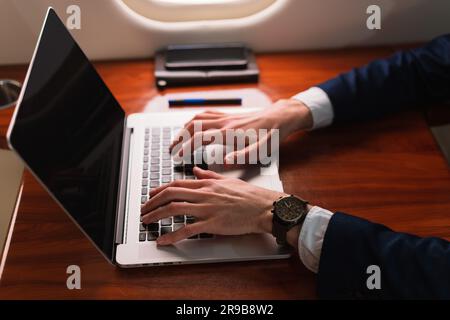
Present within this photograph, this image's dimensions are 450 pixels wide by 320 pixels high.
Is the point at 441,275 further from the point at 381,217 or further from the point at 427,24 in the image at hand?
the point at 427,24

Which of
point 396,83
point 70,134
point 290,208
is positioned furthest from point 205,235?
point 396,83

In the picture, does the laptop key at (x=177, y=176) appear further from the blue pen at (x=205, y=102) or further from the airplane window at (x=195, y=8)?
the airplane window at (x=195, y=8)

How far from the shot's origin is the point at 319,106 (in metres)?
1.02

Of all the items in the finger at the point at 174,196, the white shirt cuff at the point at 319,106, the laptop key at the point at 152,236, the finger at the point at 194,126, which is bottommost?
the laptop key at the point at 152,236

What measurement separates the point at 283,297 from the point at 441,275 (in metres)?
0.23

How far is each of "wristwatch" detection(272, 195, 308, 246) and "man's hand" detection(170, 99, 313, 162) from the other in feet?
0.56

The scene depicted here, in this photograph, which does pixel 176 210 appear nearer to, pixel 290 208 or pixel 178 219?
pixel 178 219

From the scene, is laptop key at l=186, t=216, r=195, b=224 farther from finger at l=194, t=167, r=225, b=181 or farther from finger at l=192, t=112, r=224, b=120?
finger at l=192, t=112, r=224, b=120

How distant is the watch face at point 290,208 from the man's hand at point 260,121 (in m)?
0.17

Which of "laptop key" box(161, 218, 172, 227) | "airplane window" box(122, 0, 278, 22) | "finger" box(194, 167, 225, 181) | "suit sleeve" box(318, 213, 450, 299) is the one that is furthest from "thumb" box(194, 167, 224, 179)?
"airplane window" box(122, 0, 278, 22)

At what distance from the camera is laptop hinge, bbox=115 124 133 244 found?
82 centimetres

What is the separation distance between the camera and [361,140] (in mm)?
1010

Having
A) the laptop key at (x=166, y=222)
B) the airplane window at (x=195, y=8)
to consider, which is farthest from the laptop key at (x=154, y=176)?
the airplane window at (x=195, y=8)

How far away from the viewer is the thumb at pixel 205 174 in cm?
88
